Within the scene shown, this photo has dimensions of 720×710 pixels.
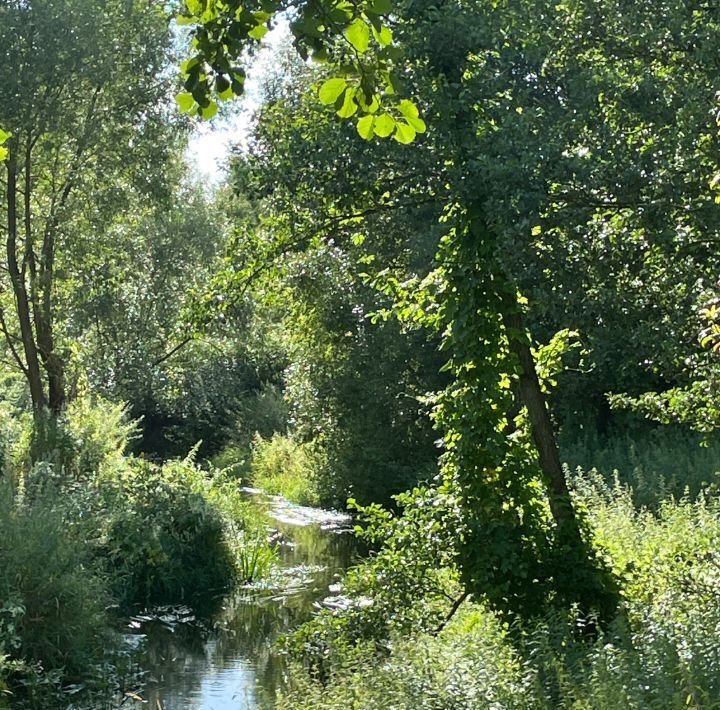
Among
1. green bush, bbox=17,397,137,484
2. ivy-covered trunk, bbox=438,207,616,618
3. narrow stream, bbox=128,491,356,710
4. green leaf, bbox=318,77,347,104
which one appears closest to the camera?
green leaf, bbox=318,77,347,104

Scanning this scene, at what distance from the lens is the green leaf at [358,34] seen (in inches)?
108

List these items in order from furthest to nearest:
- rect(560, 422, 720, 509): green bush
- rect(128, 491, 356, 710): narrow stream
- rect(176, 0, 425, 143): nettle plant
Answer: rect(560, 422, 720, 509): green bush, rect(128, 491, 356, 710): narrow stream, rect(176, 0, 425, 143): nettle plant

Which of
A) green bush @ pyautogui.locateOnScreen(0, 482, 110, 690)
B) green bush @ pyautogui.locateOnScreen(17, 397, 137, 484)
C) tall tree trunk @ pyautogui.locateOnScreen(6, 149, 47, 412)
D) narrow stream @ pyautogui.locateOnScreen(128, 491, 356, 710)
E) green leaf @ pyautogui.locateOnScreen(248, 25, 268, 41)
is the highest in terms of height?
tall tree trunk @ pyautogui.locateOnScreen(6, 149, 47, 412)

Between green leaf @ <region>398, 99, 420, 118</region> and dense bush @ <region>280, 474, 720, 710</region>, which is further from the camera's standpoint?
dense bush @ <region>280, 474, 720, 710</region>

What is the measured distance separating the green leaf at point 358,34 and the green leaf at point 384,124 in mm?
216

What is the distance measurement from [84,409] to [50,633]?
8.20 metres

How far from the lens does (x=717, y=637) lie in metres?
5.43

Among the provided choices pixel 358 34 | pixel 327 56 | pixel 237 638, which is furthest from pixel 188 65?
pixel 237 638

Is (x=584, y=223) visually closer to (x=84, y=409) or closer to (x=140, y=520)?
(x=140, y=520)

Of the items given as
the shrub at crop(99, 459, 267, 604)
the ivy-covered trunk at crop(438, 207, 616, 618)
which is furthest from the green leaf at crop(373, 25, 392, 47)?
the shrub at crop(99, 459, 267, 604)

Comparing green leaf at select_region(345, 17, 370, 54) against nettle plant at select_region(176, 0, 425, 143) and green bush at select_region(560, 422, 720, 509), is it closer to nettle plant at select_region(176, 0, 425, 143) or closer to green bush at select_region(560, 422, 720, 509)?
nettle plant at select_region(176, 0, 425, 143)

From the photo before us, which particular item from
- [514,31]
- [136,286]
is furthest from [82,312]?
[514,31]

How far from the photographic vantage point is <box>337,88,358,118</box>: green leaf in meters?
2.89

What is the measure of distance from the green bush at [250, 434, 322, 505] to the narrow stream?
15.5 feet
